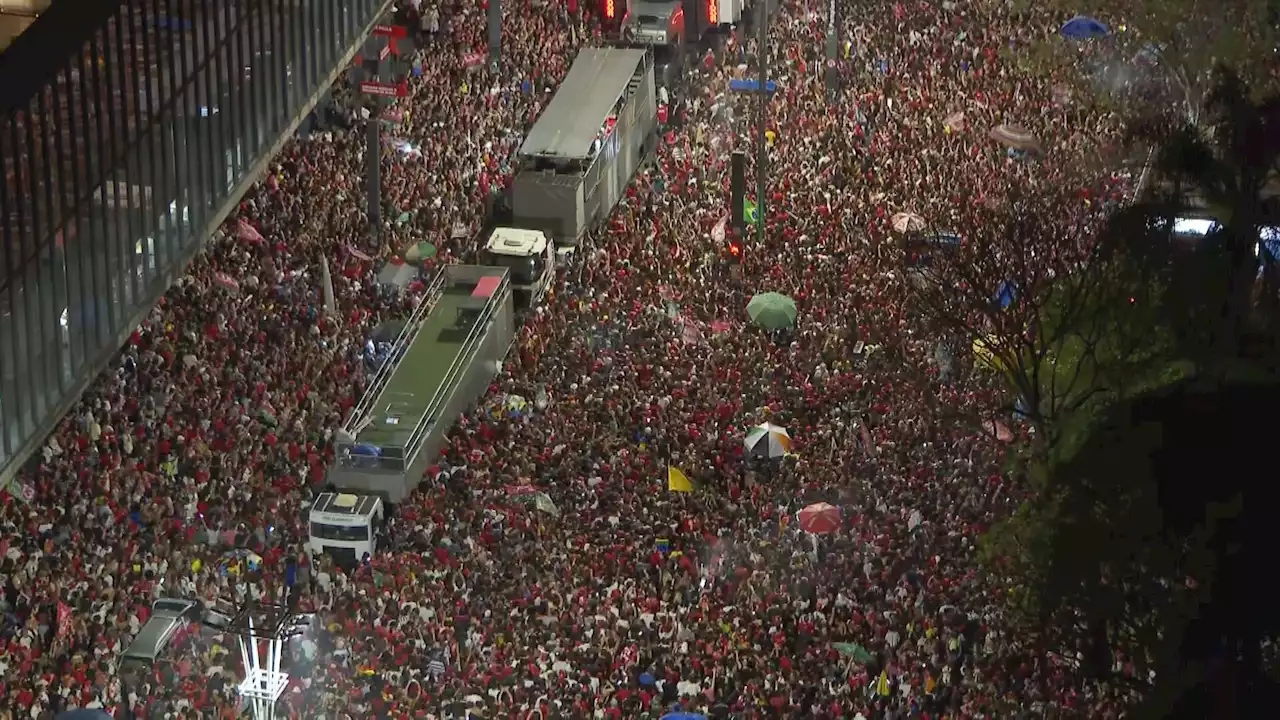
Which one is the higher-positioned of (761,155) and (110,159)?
(110,159)

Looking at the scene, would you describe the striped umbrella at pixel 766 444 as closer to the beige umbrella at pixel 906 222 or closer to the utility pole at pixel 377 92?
the beige umbrella at pixel 906 222

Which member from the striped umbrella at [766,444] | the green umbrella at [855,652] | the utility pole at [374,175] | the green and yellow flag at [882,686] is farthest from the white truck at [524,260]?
the green and yellow flag at [882,686]

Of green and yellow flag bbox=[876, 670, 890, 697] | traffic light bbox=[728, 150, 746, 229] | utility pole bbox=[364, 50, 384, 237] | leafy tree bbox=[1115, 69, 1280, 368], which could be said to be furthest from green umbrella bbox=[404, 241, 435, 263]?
green and yellow flag bbox=[876, 670, 890, 697]

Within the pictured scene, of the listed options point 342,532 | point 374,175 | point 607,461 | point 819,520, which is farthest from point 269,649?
point 374,175

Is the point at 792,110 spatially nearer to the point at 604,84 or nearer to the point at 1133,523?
the point at 604,84

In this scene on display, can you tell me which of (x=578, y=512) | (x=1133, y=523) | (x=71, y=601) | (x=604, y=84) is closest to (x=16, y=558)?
(x=71, y=601)

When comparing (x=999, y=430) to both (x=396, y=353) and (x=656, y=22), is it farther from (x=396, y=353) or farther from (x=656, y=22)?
(x=656, y=22)

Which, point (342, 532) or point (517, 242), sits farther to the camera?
point (517, 242)
